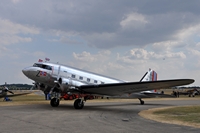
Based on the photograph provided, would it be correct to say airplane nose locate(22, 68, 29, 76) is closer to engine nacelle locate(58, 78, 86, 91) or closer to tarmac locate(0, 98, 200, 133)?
engine nacelle locate(58, 78, 86, 91)

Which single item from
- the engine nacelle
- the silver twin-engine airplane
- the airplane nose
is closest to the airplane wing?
the silver twin-engine airplane

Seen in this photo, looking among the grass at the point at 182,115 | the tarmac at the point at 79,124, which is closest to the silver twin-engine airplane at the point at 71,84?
the grass at the point at 182,115

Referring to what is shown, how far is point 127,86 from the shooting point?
18.4m

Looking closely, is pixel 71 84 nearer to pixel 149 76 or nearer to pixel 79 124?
pixel 79 124

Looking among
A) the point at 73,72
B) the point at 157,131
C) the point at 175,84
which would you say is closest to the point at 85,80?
the point at 73,72

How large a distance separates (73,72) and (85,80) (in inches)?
53.6

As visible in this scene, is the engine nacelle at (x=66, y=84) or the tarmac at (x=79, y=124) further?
the engine nacelle at (x=66, y=84)

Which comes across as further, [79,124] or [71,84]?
[71,84]

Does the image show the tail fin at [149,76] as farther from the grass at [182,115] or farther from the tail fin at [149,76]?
the grass at [182,115]

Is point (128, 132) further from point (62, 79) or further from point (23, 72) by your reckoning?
point (23, 72)

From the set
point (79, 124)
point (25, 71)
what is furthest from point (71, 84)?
point (79, 124)

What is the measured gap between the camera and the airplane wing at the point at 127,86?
16.7 m

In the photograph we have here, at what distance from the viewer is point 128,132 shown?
29.2 ft

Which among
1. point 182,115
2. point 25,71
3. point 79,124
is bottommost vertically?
point 79,124
